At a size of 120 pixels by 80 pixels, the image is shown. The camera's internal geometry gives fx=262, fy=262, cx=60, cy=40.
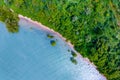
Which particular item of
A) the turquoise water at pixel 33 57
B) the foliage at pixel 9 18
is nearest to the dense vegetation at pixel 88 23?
the foliage at pixel 9 18

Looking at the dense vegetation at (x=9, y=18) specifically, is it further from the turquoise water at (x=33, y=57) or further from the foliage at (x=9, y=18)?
the turquoise water at (x=33, y=57)

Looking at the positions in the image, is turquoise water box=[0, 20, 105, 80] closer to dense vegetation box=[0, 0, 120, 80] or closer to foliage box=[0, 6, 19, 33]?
foliage box=[0, 6, 19, 33]

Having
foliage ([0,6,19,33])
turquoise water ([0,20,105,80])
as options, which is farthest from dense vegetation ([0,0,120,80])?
turquoise water ([0,20,105,80])

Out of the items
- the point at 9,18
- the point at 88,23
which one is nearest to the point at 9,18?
the point at 9,18

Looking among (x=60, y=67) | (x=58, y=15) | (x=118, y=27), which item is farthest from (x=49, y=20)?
(x=118, y=27)

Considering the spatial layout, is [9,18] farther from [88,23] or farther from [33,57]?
[88,23]

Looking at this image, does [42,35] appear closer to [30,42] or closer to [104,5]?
[30,42]
